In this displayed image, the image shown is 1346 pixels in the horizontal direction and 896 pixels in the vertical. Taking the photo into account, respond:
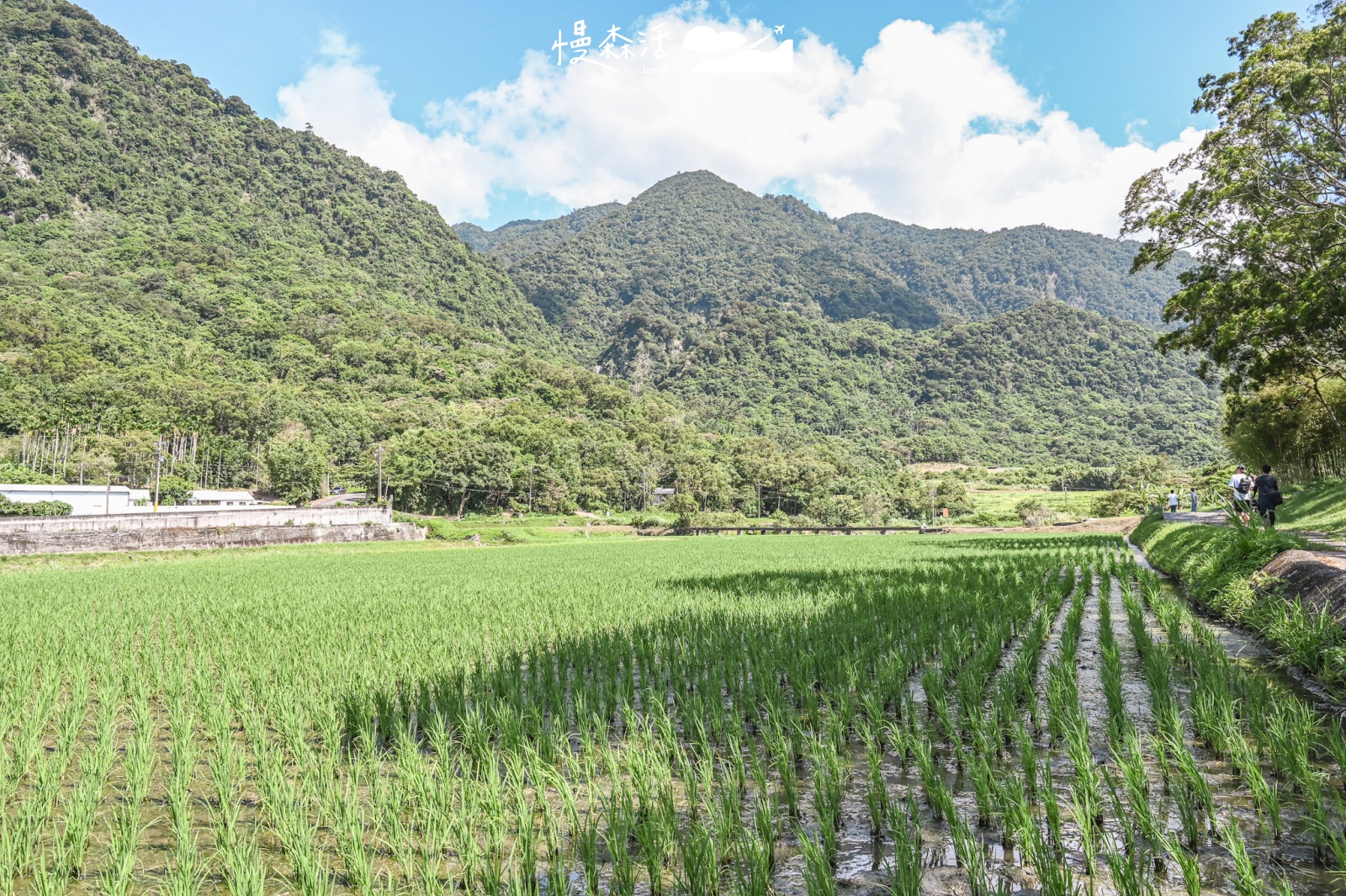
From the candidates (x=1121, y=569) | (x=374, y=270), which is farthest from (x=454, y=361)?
(x=1121, y=569)

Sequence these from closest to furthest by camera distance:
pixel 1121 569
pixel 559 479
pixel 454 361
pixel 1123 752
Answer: pixel 1123 752, pixel 1121 569, pixel 559 479, pixel 454 361

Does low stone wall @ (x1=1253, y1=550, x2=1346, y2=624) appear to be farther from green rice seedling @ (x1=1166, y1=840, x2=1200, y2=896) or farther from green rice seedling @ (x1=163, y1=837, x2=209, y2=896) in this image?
green rice seedling @ (x1=163, y1=837, x2=209, y2=896)

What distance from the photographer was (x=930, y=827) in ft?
10.5

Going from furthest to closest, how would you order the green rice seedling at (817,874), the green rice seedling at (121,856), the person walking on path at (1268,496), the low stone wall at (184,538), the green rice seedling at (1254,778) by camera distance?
1. the low stone wall at (184,538)
2. the person walking on path at (1268,496)
3. the green rice seedling at (1254,778)
4. the green rice seedling at (121,856)
5. the green rice seedling at (817,874)

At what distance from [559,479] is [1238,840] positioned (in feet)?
214

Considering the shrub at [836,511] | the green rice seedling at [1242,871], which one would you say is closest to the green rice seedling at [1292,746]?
the green rice seedling at [1242,871]

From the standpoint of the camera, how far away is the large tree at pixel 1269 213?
15023mm

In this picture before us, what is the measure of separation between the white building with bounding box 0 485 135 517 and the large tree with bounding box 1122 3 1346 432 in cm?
5069

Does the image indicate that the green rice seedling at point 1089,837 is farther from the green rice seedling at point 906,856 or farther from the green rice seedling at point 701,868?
the green rice seedling at point 701,868

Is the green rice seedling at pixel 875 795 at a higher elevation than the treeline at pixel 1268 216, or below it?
below

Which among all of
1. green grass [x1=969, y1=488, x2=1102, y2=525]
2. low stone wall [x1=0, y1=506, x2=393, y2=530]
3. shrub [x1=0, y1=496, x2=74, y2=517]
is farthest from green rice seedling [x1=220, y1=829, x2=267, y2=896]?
green grass [x1=969, y1=488, x2=1102, y2=525]

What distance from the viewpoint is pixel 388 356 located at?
9600 cm

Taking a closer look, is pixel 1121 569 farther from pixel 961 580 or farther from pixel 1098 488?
pixel 1098 488

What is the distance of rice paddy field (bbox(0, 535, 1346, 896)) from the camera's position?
278 centimetres
